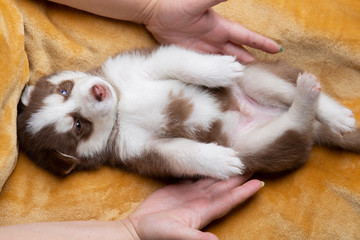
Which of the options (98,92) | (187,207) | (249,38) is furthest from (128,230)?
(249,38)

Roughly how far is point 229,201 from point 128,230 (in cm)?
56

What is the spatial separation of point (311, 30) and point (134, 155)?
140 centimetres

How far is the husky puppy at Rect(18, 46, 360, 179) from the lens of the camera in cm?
217

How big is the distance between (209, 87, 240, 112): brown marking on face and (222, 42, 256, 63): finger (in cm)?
34

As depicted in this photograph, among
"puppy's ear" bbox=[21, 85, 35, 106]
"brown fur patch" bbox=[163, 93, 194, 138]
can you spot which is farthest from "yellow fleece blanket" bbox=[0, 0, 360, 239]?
"brown fur patch" bbox=[163, 93, 194, 138]

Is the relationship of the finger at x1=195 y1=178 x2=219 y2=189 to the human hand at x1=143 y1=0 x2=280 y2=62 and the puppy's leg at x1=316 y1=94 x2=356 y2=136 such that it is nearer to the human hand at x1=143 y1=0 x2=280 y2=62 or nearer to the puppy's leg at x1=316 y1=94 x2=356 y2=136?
the puppy's leg at x1=316 y1=94 x2=356 y2=136

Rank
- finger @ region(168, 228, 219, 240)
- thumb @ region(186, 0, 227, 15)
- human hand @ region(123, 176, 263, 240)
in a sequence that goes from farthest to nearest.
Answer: thumb @ region(186, 0, 227, 15), human hand @ region(123, 176, 263, 240), finger @ region(168, 228, 219, 240)

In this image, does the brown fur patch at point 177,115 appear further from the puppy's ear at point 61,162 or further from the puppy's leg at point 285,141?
the puppy's ear at point 61,162

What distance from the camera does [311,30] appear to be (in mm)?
2605

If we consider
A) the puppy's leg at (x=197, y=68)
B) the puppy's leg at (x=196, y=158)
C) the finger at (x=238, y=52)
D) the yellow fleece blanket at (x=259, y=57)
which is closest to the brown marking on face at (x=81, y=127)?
the yellow fleece blanket at (x=259, y=57)

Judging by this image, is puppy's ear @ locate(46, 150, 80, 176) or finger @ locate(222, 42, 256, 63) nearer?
puppy's ear @ locate(46, 150, 80, 176)

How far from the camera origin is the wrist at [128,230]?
6.59 ft

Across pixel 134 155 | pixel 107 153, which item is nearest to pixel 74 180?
pixel 107 153

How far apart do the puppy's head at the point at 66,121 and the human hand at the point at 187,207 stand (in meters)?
0.44
